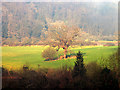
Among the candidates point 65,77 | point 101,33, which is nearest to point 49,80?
point 65,77

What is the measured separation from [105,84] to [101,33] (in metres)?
2.46

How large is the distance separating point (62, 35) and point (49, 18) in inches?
43.5

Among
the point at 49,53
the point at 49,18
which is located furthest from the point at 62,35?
the point at 49,18

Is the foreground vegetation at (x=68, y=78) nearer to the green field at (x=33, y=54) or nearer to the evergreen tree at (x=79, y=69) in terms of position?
the evergreen tree at (x=79, y=69)

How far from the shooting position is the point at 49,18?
510cm

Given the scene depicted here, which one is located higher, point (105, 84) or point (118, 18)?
point (118, 18)

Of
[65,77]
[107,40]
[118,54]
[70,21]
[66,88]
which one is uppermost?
[70,21]

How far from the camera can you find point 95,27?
510 cm

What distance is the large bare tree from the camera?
4.45 metres

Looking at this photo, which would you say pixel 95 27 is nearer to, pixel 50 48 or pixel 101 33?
pixel 101 33

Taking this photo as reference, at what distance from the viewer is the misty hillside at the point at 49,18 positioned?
4977 mm

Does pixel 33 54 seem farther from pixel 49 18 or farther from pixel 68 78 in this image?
pixel 68 78

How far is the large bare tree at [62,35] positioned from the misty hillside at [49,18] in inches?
16.1

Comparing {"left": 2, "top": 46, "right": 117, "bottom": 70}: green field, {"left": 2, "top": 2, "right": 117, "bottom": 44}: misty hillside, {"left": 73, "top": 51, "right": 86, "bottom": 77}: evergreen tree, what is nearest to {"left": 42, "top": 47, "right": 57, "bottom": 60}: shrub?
{"left": 2, "top": 46, "right": 117, "bottom": 70}: green field
